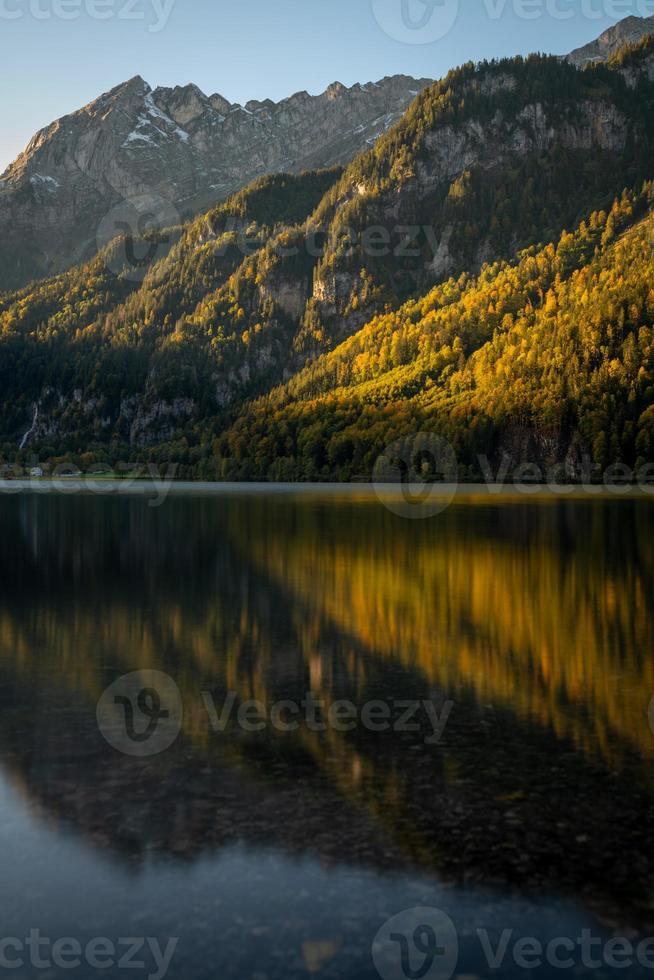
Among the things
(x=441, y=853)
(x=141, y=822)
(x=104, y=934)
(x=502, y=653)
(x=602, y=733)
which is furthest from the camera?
(x=502, y=653)

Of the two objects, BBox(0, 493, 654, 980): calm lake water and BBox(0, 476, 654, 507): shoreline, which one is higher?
BBox(0, 493, 654, 980): calm lake water

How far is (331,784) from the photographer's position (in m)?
11.8

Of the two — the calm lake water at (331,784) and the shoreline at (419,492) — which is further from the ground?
the calm lake water at (331,784)

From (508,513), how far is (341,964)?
71.0m

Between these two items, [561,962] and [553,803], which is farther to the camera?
[553,803]

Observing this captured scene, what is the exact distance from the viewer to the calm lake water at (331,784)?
8.28 metres

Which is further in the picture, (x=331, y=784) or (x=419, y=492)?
(x=419, y=492)

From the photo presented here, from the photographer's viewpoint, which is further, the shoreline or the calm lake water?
the shoreline

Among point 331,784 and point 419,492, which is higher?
point 331,784

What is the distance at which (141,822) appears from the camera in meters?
10.6

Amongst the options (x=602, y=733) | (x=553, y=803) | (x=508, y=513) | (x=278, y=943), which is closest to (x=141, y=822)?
(x=278, y=943)

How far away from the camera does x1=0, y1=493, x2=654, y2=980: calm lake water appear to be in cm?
828

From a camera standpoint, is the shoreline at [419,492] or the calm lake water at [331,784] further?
the shoreline at [419,492]

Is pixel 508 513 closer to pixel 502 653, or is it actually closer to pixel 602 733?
pixel 502 653
